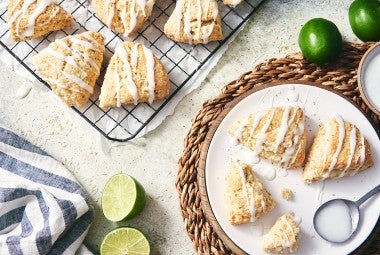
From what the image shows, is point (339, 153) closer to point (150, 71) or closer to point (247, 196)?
point (247, 196)

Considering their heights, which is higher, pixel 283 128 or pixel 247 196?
pixel 283 128

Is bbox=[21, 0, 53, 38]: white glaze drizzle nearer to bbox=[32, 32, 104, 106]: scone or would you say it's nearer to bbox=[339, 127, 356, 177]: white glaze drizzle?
bbox=[32, 32, 104, 106]: scone

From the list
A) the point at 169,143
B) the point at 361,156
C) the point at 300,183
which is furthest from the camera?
the point at 169,143

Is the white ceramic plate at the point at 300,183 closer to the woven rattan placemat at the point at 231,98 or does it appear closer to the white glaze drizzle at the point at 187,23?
the woven rattan placemat at the point at 231,98

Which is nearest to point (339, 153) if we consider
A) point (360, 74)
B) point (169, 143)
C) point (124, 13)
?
point (360, 74)

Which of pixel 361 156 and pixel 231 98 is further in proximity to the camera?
pixel 231 98

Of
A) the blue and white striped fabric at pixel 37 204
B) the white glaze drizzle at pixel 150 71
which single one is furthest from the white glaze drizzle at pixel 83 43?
the blue and white striped fabric at pixel 37 204

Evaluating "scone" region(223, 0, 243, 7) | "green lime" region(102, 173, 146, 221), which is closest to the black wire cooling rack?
"scone" region(223, 0, 243, 7)
